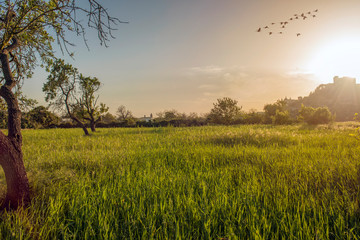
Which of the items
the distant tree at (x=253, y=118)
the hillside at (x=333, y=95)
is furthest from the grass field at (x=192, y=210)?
the hillside at (x=333, y=95)

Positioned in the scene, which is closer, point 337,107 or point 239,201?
point 239,201

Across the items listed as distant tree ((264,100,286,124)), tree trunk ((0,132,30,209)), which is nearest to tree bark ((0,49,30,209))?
tree trunk ((0,132,30,209))

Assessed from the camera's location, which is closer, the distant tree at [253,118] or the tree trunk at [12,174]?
the tree trunk at [12,174]

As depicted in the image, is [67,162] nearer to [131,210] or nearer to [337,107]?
[131,210]

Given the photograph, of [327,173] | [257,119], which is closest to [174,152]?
[327,173]

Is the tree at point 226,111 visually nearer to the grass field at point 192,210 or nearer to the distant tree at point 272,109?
the distant tree at point 272,109

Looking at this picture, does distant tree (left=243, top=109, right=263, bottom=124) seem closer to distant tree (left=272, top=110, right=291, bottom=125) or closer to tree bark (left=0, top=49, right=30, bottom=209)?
distant tree (left=272, top=110, right=291, bottom=125)

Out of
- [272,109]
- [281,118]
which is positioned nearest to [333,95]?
[272,109]

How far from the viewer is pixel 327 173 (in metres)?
3.65

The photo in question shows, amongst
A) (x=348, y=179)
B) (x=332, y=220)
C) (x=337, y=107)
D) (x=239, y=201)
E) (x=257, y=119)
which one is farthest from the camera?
(x=337, y=107)

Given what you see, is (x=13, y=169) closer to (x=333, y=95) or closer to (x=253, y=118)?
(x=253, y=118)

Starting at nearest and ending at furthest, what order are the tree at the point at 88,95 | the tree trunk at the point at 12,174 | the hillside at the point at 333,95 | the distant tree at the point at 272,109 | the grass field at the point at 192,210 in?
the grass field at the point at 192,210 → the tree trunk at the point at 12,174 → the tree at the point at 88,95 → the distant tree at the point at 272,109 → the hillside at the point at 333,95

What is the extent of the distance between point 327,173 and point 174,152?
3.85 meters

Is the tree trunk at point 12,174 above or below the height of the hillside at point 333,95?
below
